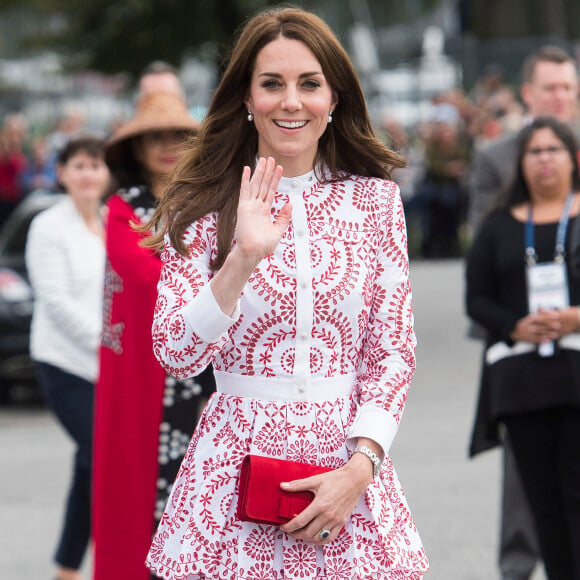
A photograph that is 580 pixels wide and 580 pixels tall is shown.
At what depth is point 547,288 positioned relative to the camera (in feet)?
19.1

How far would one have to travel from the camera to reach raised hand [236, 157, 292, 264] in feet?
10.5

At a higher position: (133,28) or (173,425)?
(133,28)

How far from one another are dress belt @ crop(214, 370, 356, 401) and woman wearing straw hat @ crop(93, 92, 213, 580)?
65.8 inches

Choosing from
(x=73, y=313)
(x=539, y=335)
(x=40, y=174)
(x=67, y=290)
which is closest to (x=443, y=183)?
(x=40, y=174)

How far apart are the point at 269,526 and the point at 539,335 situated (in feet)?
8.65

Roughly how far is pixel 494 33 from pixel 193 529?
2935cm

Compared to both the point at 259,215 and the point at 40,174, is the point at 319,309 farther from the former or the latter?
the point at 40,174

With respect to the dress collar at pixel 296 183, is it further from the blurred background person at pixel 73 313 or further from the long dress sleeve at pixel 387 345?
the blurred background person at pixel 73 313

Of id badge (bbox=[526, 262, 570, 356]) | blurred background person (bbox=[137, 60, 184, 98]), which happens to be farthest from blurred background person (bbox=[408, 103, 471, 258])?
id badge (bbox=[526, 262, 570, 356])

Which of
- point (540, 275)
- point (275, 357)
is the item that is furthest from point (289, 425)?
point (540, 275)

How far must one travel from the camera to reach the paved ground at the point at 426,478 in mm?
7266

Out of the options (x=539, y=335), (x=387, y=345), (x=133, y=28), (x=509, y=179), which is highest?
(x=133, y=28)

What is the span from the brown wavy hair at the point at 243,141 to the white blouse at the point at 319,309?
0.18 feet

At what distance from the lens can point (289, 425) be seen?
11.1ft
